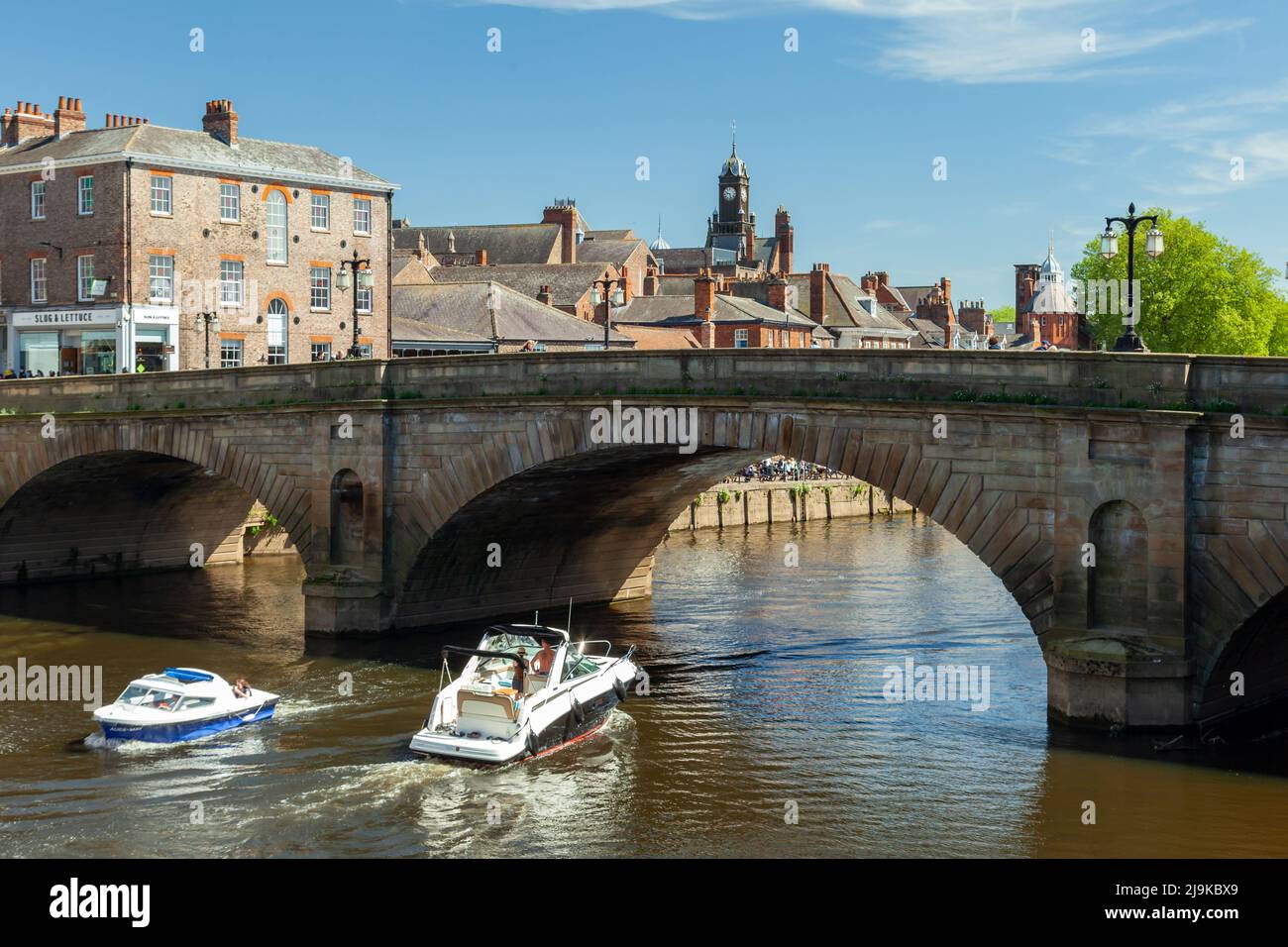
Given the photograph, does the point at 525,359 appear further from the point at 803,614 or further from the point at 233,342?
the point at 233,342

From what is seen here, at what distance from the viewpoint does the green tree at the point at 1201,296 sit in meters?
78.0

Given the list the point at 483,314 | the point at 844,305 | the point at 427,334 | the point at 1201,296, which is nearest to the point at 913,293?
the point at 844,305

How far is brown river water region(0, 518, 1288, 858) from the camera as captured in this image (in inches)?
937

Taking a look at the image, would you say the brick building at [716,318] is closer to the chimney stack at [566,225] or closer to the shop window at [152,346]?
the chimney stack at [566,225]

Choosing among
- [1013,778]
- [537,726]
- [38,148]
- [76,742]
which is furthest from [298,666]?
[38,148]

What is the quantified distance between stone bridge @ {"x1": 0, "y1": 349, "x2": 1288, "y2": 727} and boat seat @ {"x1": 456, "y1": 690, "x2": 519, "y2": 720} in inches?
332

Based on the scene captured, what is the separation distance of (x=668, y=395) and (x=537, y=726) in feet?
29.5

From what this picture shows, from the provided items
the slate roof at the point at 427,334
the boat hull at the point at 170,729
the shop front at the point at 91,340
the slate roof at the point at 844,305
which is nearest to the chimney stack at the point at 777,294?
the slate roof at the point at 844,305

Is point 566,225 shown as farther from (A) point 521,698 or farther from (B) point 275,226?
(A) point 521,698

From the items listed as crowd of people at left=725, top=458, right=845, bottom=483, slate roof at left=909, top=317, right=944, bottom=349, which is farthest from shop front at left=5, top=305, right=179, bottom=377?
slate roof at left=909, top=317, right=944, bottom=349

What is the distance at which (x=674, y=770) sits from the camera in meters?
28.0

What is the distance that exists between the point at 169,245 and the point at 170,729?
96.3 ft

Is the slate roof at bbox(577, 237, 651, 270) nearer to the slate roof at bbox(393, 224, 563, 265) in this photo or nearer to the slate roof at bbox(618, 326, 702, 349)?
the slate roof at bbox(393, 224, 563, 265)

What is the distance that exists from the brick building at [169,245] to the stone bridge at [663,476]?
638 cm
